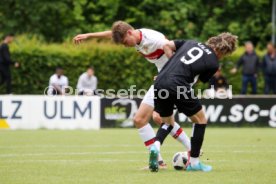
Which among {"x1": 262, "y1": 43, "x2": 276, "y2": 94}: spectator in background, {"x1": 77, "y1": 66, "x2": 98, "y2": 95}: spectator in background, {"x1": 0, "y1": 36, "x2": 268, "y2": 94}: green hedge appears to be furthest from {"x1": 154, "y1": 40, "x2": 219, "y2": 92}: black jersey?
{"x1": 0, "y1": 36, "x2": 268, "y2": 94}: green hedge

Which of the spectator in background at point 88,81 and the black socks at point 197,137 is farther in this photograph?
the spectator in background at point 88,81

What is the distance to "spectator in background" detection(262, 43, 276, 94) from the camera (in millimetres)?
24031

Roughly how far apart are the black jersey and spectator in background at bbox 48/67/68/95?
12496 millimetres

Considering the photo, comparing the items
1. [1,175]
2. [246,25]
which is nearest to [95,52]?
[246,25]

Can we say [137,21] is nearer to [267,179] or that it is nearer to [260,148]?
[260,148]

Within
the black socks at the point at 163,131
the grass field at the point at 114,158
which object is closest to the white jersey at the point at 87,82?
the grass field at the point at 114,158

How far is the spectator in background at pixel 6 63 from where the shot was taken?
22.5 meters

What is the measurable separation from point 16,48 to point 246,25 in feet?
32.1

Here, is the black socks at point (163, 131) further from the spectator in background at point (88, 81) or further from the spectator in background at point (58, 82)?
the spectator in background at point (88, 81)

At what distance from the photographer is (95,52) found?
24797 millimetres

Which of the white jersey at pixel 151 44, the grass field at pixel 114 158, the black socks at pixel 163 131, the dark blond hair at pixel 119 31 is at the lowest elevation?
the grass field at pixel 114 158

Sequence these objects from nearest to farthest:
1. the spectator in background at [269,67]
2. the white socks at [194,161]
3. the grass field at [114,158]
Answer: the grass field at [114,158], the white socks at [194,161], the spectator in background at [269,67]

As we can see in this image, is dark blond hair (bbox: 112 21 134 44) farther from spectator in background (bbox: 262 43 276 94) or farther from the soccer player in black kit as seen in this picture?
spectator in background (bbox: 262 43 276 94)

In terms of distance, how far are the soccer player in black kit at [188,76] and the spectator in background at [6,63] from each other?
13.4m
